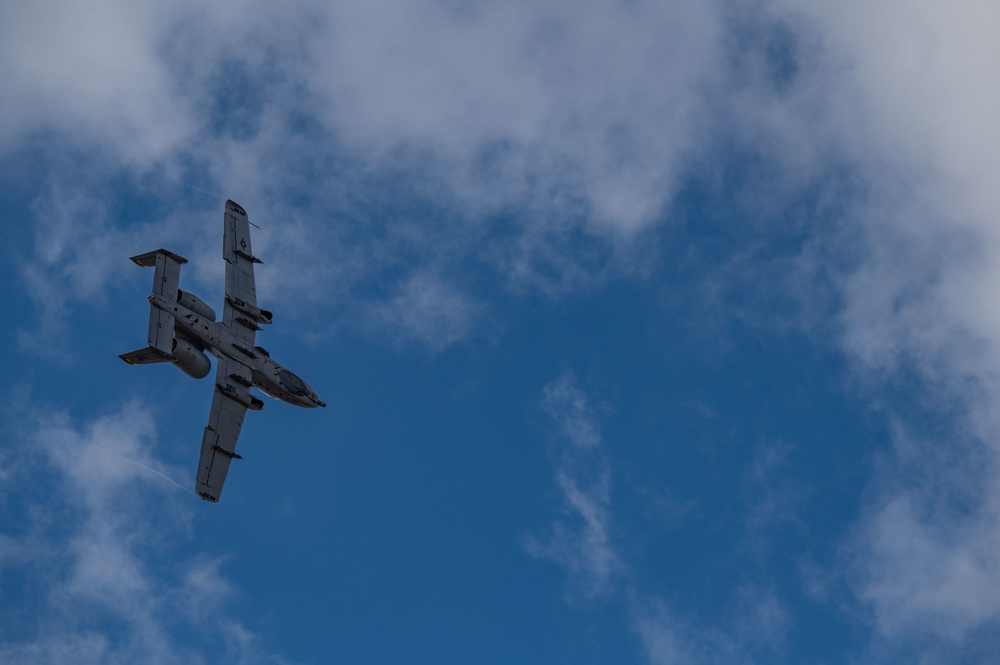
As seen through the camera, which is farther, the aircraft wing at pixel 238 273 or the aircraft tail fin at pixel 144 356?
the aircraft wing at pixel 238 273

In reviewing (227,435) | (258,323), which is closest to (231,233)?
(258,323)

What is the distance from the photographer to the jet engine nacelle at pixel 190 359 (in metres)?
136

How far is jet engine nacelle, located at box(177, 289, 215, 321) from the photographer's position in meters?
137

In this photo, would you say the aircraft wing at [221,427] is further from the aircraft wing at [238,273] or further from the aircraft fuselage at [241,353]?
the aircraft wing at [238,273]

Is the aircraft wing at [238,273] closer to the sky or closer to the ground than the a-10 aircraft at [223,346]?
closer to the sky

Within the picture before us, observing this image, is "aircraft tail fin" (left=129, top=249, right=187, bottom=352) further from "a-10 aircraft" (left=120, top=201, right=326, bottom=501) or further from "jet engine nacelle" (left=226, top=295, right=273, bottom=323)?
"jet engine nacelle" (left=226, top=295, right=273, bottom=323)

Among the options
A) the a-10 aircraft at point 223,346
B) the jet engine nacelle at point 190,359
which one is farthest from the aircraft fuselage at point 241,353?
the jet engine nacelle at point 190,359

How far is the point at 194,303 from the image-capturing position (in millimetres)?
138125

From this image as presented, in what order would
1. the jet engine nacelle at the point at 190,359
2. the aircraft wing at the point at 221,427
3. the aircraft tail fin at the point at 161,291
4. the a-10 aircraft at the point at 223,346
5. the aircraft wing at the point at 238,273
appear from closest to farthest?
the aircraft tail fin at the point at 161,291 → the a-10 aircraft at the point at 223,346 → the jet engine nacelle at the point at 190,359 → the aircraft wing at the point at 221,427 → the aircraft wing at the point at 238,273

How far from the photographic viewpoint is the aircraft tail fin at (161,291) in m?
133

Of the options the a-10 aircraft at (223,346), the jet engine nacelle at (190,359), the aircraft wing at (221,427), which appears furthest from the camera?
the aircraft wing at (221,427)

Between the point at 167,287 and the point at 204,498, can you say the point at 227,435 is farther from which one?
the point at 167,287

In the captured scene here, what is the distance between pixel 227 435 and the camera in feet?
461

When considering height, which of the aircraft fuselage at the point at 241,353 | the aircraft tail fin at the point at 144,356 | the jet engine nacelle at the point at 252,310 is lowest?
the aircraft tail fin at the point at 144,356
